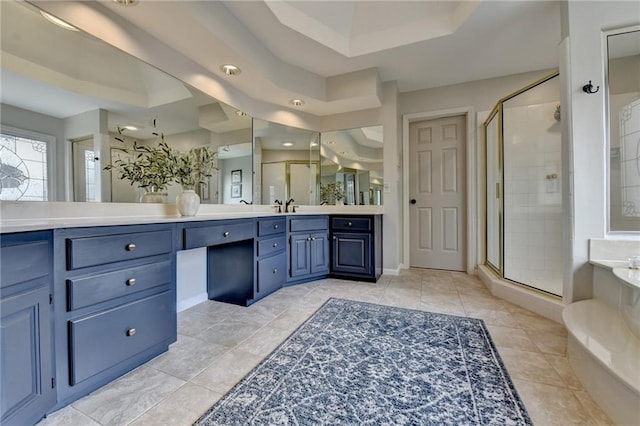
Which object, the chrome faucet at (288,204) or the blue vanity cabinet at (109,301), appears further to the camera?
the chrome faucet at (288,204)

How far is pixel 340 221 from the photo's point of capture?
3.03 meters

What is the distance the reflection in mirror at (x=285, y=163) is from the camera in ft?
9.77

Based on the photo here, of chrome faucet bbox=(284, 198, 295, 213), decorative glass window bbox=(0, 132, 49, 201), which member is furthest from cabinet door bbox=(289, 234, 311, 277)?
decorative glass window bbox=(0, 132, 49, 201)

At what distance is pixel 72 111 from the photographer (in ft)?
4.75

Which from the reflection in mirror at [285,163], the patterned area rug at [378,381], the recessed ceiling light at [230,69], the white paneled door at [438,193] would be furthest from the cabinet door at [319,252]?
the recessed ceiling light at [230,69]

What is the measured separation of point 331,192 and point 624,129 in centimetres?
261

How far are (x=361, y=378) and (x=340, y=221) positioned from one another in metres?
1.88

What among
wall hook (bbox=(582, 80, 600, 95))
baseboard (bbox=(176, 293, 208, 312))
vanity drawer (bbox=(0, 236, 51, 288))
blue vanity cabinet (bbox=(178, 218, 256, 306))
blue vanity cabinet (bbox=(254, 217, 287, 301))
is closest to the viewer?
vanity drawer (bbox=(0, 236, 51, 288))

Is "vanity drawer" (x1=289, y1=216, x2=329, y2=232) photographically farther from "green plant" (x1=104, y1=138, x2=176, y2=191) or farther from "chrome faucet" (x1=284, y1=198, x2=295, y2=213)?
"green plant" (x1=104, y1=138, x2=176, y2=191)

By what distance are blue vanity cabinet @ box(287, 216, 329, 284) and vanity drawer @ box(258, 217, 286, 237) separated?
112 mm

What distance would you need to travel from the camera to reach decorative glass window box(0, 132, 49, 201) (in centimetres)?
120

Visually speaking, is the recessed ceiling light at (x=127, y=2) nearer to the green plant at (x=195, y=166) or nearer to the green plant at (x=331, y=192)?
the green plant at (x=195, y=166)

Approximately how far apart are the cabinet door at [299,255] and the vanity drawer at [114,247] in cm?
141

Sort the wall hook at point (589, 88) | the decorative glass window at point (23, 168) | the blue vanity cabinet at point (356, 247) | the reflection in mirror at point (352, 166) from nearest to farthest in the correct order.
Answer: the decorative glass window at point (23, 168) < the wall hook at point (589, 88) < the blue vanity cabinet at point (356, 247) < the reflection in mirror at point (352, 166)
